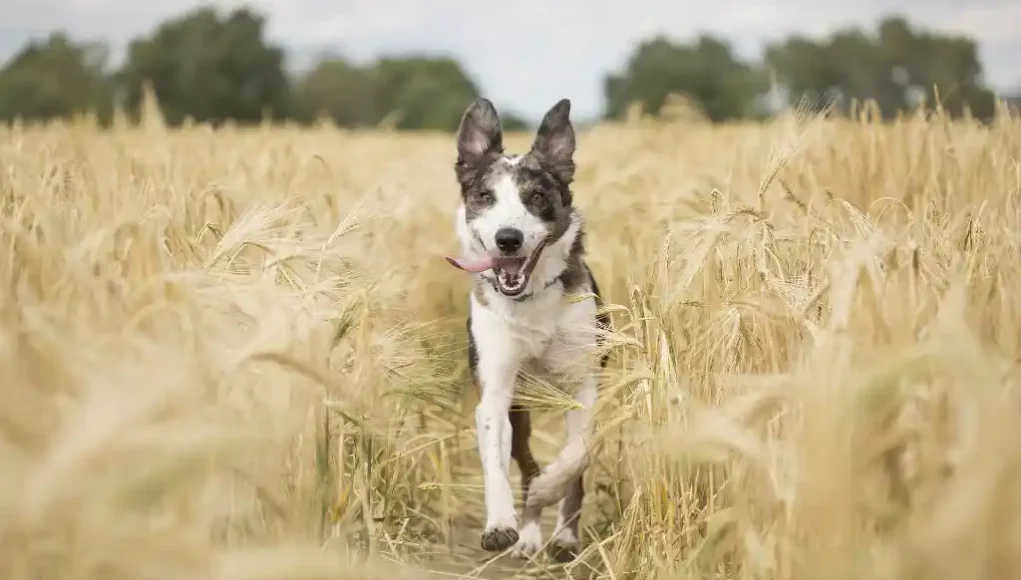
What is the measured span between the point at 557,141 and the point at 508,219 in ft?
2.76

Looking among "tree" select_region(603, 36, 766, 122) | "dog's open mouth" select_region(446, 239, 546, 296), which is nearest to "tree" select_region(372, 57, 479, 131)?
"tree" select_region(603, 36, 766, 122)

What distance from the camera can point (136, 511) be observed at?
1610 mm

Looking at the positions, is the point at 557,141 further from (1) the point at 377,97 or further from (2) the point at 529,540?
(1) the point at 377,97

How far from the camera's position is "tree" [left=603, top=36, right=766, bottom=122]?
152 feet

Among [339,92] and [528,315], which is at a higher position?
[339,92]

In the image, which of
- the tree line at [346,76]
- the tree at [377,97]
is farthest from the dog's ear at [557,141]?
the tree at [377,97]

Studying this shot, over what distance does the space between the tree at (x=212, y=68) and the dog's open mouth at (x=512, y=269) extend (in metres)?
33.8

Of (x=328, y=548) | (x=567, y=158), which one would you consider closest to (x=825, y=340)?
(x=328, y=548)

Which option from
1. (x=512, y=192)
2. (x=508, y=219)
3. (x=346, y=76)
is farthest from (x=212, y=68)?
(x=508, y=219)

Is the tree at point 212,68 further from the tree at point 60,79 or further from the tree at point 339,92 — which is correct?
the tree at point 339,92

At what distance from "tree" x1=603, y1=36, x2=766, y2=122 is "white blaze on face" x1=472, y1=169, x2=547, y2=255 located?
39075 millimetres

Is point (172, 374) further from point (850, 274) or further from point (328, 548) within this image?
point (850, 274)

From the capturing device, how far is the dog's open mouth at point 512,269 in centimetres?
438

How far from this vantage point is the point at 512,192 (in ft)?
15.4
